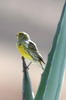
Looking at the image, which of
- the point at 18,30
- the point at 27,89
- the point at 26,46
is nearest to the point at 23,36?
the point at 26,46

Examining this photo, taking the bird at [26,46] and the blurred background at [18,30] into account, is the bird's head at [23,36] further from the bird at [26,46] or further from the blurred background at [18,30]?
the blurred background at [18,30]

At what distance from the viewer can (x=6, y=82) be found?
4.05m

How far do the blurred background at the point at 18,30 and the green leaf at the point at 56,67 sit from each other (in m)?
3.36

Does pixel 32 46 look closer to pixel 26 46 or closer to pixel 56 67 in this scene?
pixel 26 46

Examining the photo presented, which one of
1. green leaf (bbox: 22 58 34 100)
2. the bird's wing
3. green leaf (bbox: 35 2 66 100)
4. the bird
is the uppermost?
green leaf (bbox: 35 2 66 100)

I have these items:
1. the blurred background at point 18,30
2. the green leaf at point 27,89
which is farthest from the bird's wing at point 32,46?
the blurred background at point 18,30

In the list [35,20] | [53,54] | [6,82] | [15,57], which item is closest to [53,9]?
[35,20]

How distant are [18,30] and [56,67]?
4369 millimetres

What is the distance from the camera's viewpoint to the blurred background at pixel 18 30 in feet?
13.0

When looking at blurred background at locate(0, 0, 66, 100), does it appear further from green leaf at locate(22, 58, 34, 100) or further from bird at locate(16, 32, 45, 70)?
green leaf at locate(22, 58, 34, 100)

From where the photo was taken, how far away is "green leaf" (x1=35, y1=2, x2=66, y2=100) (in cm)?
37

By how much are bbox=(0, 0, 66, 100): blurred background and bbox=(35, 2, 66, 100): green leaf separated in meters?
3.36

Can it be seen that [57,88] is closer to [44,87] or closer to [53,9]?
[44,87]

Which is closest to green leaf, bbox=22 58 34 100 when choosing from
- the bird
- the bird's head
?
the bird
